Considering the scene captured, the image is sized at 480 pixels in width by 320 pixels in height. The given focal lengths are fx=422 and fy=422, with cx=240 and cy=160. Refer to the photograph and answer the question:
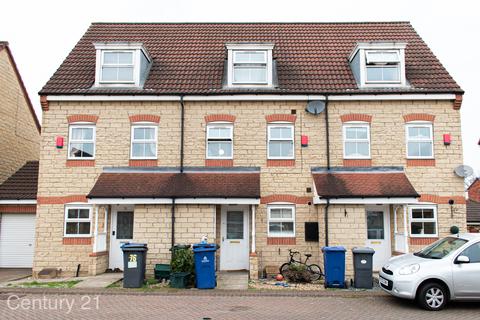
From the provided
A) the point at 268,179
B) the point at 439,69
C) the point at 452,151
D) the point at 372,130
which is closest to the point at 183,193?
the point at 268,179

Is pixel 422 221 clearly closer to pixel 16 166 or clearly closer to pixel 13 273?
pixel 13 273

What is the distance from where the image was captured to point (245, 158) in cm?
1471

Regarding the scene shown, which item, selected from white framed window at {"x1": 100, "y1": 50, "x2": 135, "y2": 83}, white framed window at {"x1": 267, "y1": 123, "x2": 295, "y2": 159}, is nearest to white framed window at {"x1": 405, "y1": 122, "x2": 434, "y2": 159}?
white framed window at {"x1": 267, "y1": 123, "x2": 295, "y2": 159}

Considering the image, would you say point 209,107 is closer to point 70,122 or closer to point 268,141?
point 268,141

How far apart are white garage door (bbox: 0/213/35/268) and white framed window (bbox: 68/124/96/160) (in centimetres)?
402

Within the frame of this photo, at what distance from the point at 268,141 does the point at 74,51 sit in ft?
28.9

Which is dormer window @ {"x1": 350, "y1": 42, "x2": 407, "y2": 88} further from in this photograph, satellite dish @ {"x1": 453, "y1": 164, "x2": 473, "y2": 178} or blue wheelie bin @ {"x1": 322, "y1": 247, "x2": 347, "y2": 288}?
blue wheelie bin @ {"x1": 322, "y1": 247, "x2": 347, "y2": 288}

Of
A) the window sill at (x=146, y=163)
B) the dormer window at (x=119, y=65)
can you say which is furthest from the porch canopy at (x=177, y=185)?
the dormer window at (x=119, y=65)

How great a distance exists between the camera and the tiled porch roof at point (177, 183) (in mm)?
13438

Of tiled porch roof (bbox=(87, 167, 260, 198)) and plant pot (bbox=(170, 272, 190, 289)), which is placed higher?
tiled porch roof (bbox=(87, 167, 260, 198))

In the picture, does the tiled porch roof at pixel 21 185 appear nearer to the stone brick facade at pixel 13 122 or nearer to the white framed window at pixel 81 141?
the stone brick facade at pixel 13 122

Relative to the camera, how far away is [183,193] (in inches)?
532

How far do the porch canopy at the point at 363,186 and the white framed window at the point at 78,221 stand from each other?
7.74 m

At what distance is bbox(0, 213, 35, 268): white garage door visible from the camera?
16578 millimetres
